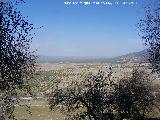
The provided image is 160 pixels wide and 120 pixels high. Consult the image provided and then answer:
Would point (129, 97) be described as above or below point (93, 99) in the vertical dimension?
below

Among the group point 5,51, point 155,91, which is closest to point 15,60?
point 5,51

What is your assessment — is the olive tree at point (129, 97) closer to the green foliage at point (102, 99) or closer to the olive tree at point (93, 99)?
the green foliage at point (102, 99)

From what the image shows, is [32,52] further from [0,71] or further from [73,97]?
[73,97]

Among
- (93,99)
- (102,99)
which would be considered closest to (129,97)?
(102,99)

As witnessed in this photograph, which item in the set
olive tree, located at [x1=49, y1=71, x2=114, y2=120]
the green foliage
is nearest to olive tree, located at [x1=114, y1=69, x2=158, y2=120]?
the green foliage

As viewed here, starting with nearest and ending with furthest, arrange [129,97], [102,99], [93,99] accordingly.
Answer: [93,99], [102,99], [129,97]

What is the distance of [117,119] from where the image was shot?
1688 inches

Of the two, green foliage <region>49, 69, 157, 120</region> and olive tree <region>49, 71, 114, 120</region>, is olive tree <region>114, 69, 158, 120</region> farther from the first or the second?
olive tree <region>49, 71, 114, 120</region>

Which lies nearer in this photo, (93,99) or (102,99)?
(93,99)

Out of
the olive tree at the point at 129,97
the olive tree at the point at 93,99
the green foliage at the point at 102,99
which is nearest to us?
the olive tree at the point at 93,99

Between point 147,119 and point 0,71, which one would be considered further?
point 147,119

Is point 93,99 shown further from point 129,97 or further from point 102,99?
point 129,97

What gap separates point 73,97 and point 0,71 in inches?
876

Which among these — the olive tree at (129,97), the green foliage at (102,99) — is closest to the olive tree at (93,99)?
the green foliage at (102,99)
